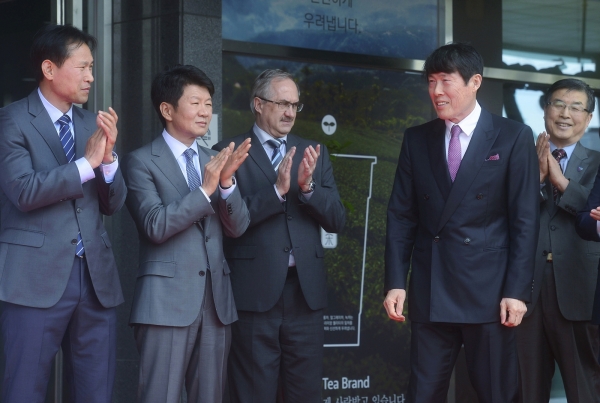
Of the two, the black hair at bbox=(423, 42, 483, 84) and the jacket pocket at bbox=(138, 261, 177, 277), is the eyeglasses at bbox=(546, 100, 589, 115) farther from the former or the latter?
the jacket pocket at bbox=(138, 261, 177, 277)

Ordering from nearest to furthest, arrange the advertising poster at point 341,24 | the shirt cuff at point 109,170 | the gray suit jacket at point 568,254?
the shirt cuff at point 109,170
the gray suit jacket at point 568,254
the advertising poster at point 341,24

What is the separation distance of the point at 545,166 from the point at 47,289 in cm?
290

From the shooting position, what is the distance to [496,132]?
477 cm

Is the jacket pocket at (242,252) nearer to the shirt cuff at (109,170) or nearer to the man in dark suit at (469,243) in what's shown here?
the man in dark suit at (469,243)

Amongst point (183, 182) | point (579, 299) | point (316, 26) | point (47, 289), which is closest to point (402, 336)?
point (579, 299)

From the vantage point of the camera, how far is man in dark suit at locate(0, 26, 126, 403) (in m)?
4.30

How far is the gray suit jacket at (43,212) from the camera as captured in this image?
14.0 ft

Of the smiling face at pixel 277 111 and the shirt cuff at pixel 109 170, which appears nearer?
the shirt cuff at pixel 109 170

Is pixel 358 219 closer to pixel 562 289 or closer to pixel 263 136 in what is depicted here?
pixel 263 136

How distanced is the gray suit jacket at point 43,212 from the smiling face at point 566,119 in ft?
8.98

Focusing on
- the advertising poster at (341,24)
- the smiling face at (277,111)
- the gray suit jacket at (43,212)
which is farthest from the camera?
the advertising poster at (341,24)

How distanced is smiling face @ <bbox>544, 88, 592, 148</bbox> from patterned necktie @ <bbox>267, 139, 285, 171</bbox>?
174 centimetres

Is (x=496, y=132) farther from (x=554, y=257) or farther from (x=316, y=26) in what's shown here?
(x=316, y=26)

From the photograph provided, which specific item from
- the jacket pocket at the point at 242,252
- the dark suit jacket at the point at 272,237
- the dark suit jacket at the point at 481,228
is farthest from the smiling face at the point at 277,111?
the dark suit jacket at the point at 481,228
